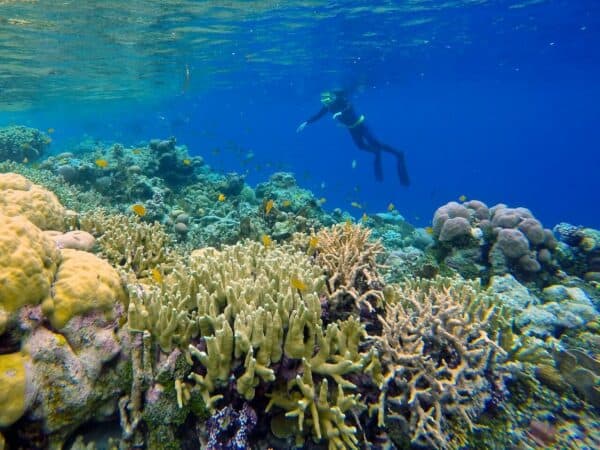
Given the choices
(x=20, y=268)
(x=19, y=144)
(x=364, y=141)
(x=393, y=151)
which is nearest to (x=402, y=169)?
(x=393, y=151)

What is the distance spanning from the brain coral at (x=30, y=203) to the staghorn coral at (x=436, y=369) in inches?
194

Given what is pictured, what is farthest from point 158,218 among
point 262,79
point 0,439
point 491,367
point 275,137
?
point 275,137

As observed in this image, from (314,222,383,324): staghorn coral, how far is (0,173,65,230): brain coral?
4070mm

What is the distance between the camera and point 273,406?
3.34 metres

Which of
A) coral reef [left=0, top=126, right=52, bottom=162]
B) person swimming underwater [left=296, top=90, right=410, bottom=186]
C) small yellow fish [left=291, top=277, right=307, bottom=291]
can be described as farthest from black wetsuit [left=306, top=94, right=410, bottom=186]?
small yellow fish [left=291, top=277, right=307, bottom=291]

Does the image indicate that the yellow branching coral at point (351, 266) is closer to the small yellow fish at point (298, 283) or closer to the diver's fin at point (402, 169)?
the small yellow fish at point (298, 283)

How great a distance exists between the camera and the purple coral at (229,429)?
9.89ft

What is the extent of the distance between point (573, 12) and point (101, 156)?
26514 millimetres

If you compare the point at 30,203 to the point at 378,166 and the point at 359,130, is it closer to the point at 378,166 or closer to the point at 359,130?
the point at 359,130

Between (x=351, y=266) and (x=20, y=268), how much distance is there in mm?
3517

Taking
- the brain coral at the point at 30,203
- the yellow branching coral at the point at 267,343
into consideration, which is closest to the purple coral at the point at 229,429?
the yellow branching coral at the point at 267,343

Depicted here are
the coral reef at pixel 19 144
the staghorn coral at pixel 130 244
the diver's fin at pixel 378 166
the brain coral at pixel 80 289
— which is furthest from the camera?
the diver's fin at pixel 378 166

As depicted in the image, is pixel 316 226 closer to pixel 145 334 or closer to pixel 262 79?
pixel 145 334

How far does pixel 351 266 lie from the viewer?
465 centimetres
